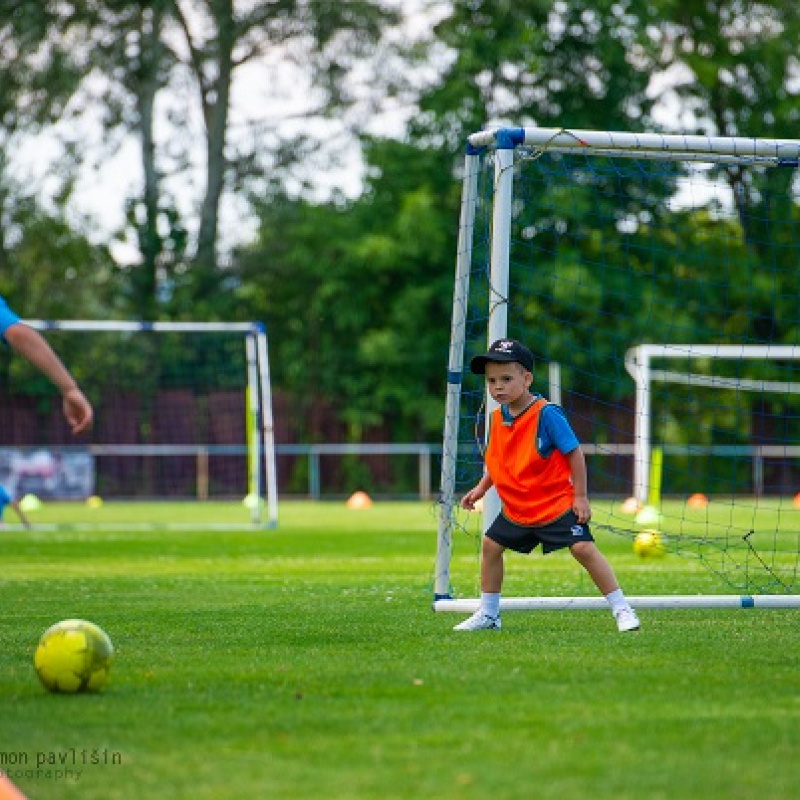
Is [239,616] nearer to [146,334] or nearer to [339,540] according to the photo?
[339,540]

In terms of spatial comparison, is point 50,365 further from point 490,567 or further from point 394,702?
point 490,567

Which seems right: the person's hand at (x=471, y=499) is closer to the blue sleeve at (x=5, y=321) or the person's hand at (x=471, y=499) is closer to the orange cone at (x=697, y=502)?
the blue sleeve at (x=5, y=321)

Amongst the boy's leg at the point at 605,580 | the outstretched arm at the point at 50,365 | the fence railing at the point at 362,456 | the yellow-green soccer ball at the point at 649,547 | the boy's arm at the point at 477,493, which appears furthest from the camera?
the fence railing at the point at 362,456

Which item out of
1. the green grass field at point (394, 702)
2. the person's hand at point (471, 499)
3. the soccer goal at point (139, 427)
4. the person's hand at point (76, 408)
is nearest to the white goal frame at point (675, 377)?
the soccer goal at point (139, 427)

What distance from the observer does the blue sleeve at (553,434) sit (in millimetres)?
8242

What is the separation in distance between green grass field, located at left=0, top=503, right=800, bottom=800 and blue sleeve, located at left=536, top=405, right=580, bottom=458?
91 centimetres

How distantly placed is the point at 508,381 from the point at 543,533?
764 millimetres

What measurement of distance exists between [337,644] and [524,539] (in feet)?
3.66

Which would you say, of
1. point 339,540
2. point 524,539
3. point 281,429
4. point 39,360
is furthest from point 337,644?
point 281,429

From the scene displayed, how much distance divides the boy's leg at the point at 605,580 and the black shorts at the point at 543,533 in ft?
0.16

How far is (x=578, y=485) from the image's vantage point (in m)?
8.21

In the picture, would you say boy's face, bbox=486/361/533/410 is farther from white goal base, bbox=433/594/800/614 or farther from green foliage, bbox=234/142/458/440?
green foliage, bbox=234/142/458/440

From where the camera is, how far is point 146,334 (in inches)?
1372

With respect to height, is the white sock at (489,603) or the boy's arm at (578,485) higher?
the boy's arm at (578,485)
